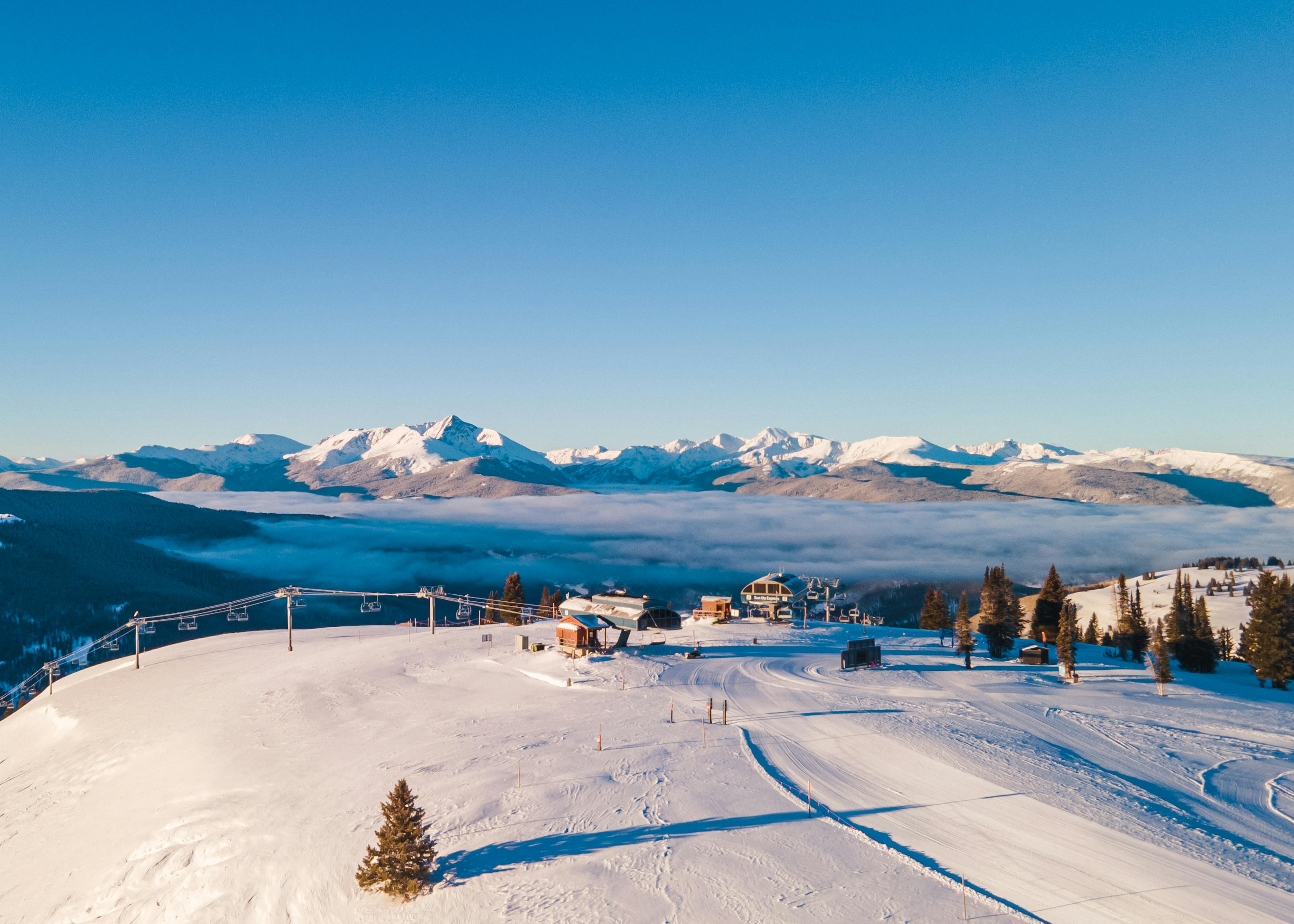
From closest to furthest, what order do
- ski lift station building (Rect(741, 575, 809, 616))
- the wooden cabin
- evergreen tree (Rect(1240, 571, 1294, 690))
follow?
evergreen tree (Rect(1240, 571, 1294, 690))
the wooden cabin
ski lift station building (Rect(741, 575, 809, 616))

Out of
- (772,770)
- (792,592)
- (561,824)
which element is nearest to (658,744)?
(772,770)

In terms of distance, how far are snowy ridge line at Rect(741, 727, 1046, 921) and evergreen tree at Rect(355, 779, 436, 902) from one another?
1482 cm

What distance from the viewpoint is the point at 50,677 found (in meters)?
67.1

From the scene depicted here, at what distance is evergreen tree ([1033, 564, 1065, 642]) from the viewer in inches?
3322

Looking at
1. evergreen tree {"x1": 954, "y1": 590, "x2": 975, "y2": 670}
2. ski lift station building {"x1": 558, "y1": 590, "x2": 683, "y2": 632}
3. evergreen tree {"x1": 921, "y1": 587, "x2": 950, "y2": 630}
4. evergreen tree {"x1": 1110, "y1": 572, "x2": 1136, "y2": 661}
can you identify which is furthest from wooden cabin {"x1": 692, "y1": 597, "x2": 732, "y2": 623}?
evergreen tree {"x1": 1110, "y1": 572, "x2": 1136, "y2": 661}

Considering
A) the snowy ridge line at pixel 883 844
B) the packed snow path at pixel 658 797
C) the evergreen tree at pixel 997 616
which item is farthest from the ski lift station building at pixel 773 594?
the snowy ridge line at pixel 883 844

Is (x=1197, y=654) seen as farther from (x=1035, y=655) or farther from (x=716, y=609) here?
(x=716, y=609)

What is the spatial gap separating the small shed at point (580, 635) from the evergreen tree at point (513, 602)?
82.9 ft

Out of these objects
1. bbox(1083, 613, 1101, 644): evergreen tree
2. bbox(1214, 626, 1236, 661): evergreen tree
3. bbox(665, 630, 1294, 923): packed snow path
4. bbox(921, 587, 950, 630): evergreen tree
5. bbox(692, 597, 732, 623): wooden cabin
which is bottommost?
bbox(1083, 613, 1101, 644): evergreen tree

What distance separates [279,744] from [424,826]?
19.5 m

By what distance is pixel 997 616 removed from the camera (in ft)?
250

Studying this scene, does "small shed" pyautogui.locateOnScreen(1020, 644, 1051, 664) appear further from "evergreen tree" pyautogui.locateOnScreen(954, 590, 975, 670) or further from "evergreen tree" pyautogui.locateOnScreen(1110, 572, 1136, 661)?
"evergreen tree" pyautogui.locateOnScreen(1110, 572, 1136, 661)

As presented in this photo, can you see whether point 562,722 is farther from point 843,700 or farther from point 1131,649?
point 1131,649

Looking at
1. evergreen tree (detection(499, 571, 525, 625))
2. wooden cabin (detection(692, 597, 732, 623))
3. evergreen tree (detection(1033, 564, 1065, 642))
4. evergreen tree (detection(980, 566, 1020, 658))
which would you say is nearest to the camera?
evergreen tree (detection(980, 566, 1020, 658))
